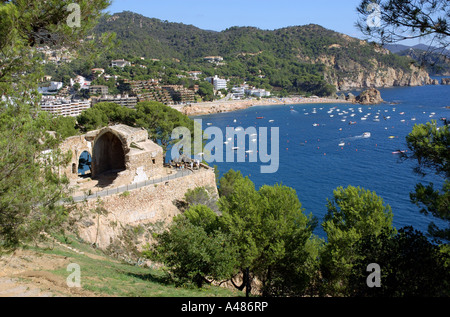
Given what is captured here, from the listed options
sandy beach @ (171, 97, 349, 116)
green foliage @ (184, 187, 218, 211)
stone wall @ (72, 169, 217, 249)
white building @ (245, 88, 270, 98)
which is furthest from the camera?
Answer: white building @ (245, 88, 270, 98)

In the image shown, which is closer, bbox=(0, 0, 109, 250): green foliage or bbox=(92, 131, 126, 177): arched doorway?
bbox=(0, 0, 109, 250): green foliage

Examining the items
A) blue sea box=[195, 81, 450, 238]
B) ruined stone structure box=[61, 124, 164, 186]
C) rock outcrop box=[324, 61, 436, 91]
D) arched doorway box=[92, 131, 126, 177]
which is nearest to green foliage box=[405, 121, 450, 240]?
blue sea box=[195, 81, 450, 238]

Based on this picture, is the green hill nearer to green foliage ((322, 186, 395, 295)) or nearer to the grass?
green foliage ((322, 186, 395, 295))

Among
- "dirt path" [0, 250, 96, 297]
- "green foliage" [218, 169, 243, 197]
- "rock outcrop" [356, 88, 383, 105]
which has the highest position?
"rock outcrop" [356, 88, 383, 105]

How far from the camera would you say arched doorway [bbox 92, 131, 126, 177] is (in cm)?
2398

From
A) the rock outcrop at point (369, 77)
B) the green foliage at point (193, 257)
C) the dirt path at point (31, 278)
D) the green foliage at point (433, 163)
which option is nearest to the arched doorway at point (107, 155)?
the dirt path at point (31, 278)

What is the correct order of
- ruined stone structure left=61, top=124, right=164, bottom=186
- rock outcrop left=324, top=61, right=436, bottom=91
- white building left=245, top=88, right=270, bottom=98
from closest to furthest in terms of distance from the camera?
ruined stone structure left=61, top=124, right=164, bottom=186
white building left=245, top=88, right=270, bottom=98
rock outcrop left=324, top=61, right=436, bottom=91

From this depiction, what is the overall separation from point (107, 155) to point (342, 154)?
36.4m

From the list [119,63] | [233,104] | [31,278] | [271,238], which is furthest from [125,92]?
[31,278]

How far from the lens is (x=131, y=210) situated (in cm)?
2011

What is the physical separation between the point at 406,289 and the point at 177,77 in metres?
115

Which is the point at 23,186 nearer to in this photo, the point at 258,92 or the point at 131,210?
the point at 131,210

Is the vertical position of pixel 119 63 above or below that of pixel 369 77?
below

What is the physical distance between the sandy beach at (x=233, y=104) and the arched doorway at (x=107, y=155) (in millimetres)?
67113
